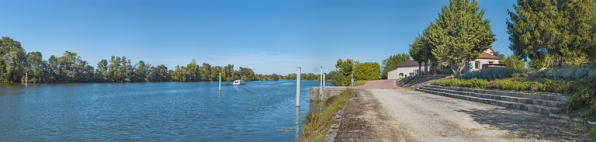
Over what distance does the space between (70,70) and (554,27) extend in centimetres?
11132

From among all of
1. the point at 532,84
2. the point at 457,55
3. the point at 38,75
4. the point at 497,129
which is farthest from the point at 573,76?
the point at 38,75

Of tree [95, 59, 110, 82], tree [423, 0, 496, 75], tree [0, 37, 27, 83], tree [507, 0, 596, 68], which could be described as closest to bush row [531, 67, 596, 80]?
tree [507, 0, 596, 68]

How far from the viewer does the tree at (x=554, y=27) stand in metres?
19.5

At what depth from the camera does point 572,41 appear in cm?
1978

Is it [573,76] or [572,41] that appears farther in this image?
[572,41]

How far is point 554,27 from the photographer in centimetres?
2016

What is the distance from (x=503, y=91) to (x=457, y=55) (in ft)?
51.8

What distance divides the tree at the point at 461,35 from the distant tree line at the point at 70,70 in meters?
94.8

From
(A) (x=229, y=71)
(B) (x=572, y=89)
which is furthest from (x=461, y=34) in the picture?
(A) (x=229, y=71)

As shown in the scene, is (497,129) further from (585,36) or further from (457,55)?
(457,55)

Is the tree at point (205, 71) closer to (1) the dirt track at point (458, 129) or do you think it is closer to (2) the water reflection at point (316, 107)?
(2) the water reflection at point (316, 107)

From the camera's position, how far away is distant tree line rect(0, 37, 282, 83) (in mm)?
72512

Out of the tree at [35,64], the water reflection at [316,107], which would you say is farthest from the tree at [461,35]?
the tree at [35,64]

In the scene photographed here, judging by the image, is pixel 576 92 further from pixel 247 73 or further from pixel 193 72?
pixel 247 73
